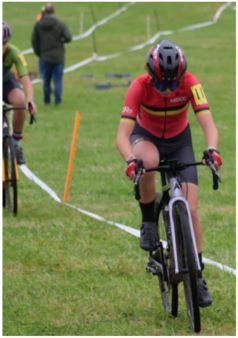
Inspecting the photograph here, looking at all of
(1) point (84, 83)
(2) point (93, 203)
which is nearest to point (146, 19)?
(1) point (84, 83)

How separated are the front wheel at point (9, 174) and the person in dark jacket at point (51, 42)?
13.1 m

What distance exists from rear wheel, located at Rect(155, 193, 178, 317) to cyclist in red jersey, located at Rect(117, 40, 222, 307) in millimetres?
90

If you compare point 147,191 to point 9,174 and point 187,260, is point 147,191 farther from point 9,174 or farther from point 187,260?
point 9,174

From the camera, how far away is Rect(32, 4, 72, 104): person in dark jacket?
25.1 m

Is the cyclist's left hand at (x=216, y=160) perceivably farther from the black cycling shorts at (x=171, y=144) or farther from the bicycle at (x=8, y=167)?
the bicycle at (x=8, y=167)

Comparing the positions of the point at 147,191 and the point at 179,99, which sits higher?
the point at 179,99

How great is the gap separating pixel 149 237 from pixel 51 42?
58.5ft

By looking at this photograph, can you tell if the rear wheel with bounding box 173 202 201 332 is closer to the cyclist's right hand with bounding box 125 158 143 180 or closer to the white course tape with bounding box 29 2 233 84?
the cyclist's right hand with bounding box 125 158 143 180

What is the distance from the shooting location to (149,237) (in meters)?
8.00

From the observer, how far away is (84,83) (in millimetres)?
32031

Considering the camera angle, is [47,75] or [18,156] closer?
[18,156]

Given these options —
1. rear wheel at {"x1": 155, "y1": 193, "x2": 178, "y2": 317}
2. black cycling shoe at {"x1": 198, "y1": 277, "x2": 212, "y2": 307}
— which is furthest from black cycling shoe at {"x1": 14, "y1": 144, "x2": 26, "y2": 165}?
black cycling shoe at {"x1": 198, "y1": 277, "x2": 212, "y2": 307}

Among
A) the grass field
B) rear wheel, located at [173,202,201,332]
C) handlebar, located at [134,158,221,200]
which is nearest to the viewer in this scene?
rear wheel, located at [173,202,201,332]

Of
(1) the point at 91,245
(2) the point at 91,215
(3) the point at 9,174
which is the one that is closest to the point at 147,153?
(1) the point at 91,245
